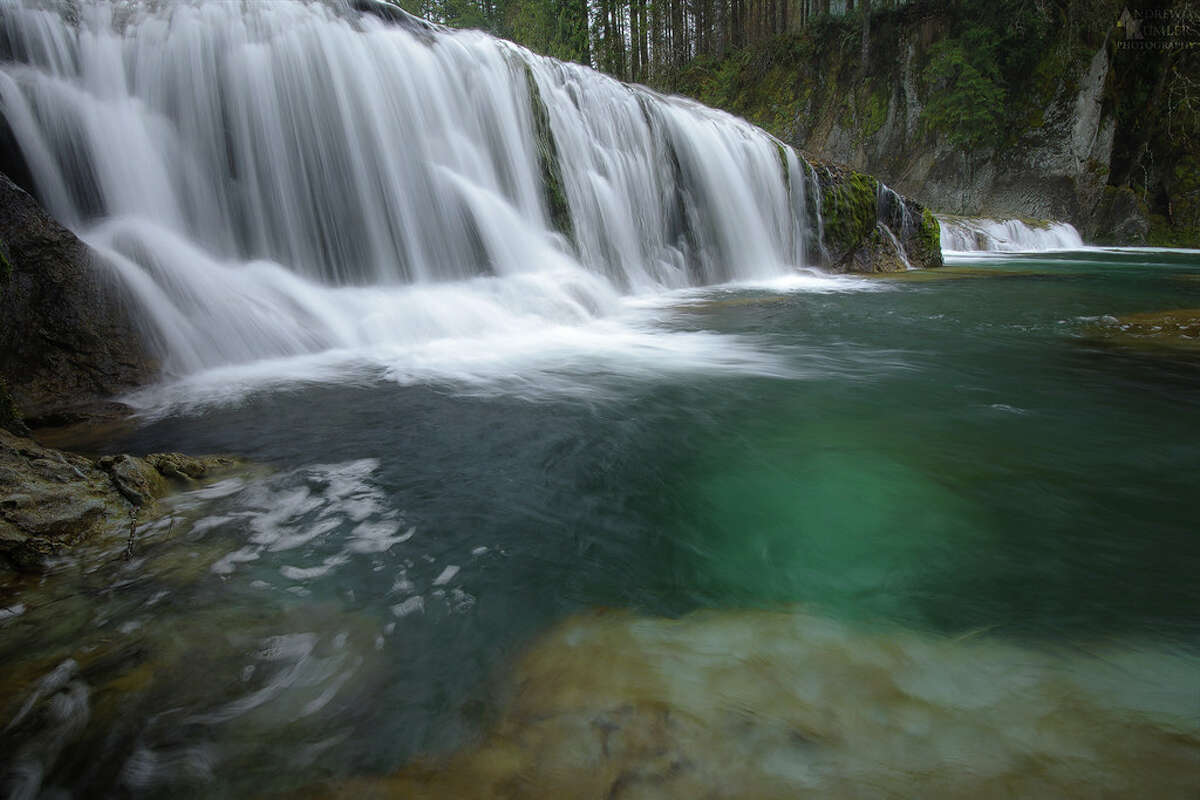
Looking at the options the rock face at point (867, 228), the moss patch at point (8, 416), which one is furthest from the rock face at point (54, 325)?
the rock face at point (867, 228)

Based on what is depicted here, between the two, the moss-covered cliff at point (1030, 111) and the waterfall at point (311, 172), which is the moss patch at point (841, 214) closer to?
the waterfall at point (311, 172)

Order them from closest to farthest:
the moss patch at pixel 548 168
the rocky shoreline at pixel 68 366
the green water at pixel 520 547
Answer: the green water at pixel 520 547
the rocky shoreline at pixel 68 366
the moss patch at pixel 548 168

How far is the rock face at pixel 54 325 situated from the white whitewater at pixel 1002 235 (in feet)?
61.5

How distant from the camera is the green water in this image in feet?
4.39

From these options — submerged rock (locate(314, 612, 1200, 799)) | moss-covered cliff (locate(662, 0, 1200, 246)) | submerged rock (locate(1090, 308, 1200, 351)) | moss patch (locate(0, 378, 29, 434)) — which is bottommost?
submerged rock (locate(314, 612, 1200, 799))

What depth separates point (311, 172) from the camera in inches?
236

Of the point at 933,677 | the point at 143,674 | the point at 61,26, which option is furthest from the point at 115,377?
the point at 933,677

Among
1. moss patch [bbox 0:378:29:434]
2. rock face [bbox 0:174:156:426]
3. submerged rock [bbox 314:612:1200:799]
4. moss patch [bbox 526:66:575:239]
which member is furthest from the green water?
moss patch [bbox 526:66:575:239]

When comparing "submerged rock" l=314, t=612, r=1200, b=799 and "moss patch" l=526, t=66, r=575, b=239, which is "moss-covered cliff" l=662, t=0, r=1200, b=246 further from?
"submerged rock" l=314, t=612, r=1200, b=799

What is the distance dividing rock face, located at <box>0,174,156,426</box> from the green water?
0.78 meters

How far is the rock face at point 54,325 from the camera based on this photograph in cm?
344

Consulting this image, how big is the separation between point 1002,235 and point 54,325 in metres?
21.3

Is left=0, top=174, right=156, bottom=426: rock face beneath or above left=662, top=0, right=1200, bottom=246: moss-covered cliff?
beneath

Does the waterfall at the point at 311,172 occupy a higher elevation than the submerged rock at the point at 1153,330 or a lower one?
higher
